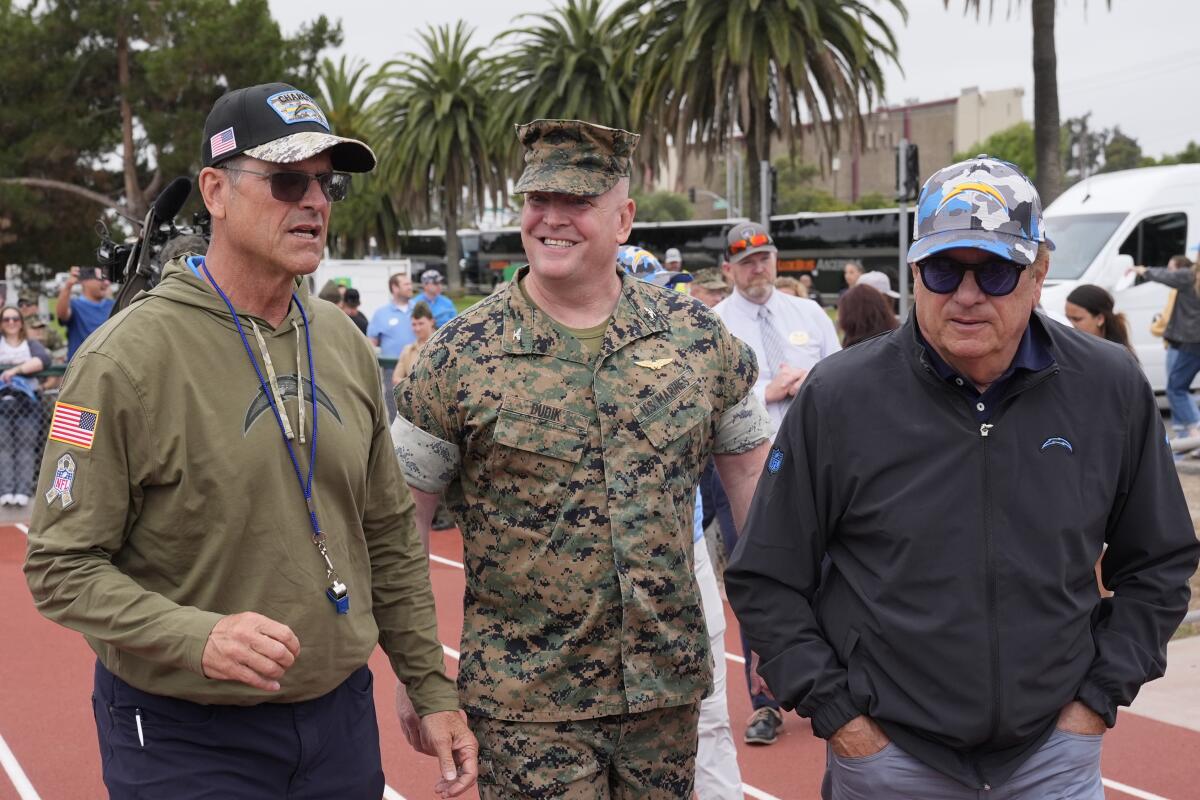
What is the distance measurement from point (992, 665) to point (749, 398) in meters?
1.17

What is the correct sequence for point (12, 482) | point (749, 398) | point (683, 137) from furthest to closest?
point (683, 137)
point (12, 482)
point (749, 398)

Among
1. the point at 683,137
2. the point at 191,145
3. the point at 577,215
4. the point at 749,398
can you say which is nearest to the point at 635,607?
the point at 749,398

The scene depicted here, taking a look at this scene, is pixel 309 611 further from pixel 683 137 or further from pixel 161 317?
→ pixel 683 137

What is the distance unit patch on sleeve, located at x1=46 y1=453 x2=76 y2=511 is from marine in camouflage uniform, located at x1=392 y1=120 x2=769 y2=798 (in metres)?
0.99

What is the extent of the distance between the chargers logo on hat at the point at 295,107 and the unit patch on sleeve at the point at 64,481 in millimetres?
886

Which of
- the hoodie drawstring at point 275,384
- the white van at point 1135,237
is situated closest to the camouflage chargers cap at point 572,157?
the hoodie drawstring at point 275,384

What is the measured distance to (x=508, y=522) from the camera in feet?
10.9

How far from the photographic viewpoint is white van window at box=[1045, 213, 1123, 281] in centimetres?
→ 1658

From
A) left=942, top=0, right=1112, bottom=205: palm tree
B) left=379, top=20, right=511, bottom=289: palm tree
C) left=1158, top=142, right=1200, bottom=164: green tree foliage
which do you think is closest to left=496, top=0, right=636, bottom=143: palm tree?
left=379, top=20, right=511, bottom=289: palm tree

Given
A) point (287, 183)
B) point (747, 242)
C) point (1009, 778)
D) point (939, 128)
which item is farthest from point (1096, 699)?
point (939, 128)

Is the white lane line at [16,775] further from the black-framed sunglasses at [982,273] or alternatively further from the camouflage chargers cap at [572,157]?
the black-framed sunglasses at [982,273]

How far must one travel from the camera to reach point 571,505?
327cm

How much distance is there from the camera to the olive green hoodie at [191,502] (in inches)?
101

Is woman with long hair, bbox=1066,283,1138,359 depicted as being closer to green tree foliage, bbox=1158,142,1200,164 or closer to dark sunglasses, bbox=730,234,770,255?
dark sunglasses, bbox=730,234,770,255
